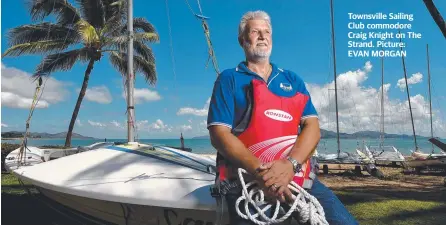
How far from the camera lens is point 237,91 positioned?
189 cm

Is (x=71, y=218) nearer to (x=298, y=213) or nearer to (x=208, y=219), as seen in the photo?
(x=208, y=219)

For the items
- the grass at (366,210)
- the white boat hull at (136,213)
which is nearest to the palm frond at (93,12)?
the grass at (366,210)

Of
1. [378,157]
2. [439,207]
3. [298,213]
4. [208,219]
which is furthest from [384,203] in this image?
[378,157]

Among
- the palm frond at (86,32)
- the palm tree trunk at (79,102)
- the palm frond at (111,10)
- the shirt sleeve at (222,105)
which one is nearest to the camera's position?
the shirt sleeve at (222,105)

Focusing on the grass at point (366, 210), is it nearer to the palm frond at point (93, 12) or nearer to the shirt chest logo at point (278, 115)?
the shirt chest logo at point (278, 115)

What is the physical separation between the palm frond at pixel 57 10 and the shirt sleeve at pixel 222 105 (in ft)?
53.3

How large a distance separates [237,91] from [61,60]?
16856 mm

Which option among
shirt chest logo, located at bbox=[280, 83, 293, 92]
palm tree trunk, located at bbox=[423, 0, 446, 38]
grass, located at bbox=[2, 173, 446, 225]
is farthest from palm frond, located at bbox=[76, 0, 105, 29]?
shirt chest logo, located at bbox=[280, 83, 293, 92]

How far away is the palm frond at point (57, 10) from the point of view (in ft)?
52.9

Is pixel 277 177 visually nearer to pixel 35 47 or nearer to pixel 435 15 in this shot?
pixel 435 15

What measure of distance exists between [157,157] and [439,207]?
5329mm

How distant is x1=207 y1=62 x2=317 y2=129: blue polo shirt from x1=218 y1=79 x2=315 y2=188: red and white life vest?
0.17ft

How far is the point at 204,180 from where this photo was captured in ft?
10.4

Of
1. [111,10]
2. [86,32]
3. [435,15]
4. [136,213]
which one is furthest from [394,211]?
[111,10]
